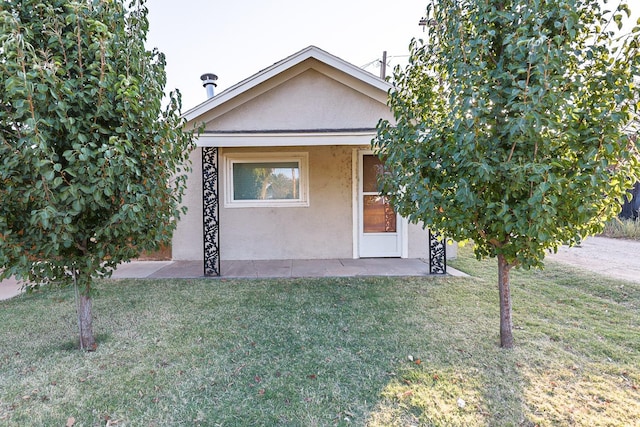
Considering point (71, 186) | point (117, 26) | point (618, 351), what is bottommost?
point (618, 351)

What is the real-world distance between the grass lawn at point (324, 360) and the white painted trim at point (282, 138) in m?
2.77

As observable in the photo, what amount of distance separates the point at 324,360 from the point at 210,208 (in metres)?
4.21

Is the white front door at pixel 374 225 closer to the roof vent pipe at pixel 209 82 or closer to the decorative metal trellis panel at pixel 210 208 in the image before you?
the decorative metal trellis panel at pixel 210 208

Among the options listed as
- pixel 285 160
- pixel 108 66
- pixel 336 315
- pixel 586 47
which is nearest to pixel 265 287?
pixel 336 315

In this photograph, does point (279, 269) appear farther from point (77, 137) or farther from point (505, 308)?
point (77, 137)

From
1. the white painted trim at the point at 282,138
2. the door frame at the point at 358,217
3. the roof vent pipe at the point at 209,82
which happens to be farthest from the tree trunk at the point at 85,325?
the roof vent pipe at the point at 209,82

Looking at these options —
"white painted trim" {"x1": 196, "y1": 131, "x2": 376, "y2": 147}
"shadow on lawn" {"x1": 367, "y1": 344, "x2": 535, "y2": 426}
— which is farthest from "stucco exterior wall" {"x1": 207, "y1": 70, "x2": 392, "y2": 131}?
"shadow on lawn" {"x1": 367, "y1": 344, "x2": 535, "y2": 426}

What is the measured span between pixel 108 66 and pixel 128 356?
105 inches

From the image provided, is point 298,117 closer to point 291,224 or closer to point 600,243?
point 291,224

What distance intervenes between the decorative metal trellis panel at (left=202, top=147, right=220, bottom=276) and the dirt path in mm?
6419

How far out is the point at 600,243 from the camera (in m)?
9.74

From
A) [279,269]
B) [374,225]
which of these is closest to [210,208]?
[279,269]

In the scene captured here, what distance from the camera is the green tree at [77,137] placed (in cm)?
221

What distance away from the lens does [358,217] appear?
7254mm
